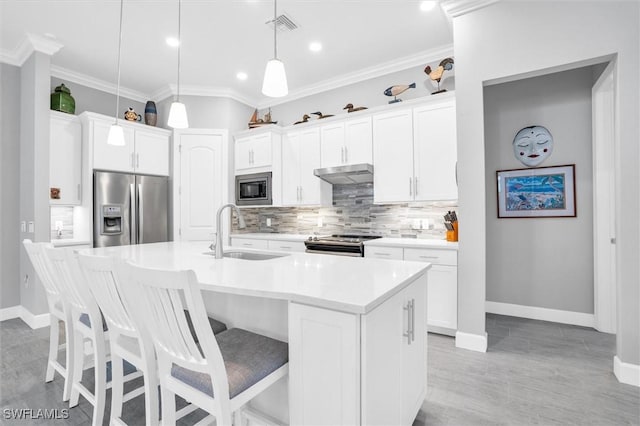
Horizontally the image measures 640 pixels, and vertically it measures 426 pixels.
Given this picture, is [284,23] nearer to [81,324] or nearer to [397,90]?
[397,90]

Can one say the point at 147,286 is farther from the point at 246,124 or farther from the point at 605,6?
the point at 246,124

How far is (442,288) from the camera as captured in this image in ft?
9.45

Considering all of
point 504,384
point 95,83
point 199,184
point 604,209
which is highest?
point 95,83

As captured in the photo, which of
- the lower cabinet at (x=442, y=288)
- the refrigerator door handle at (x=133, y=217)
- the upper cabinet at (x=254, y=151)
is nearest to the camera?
the lower cabinet at (x=442, y=288)

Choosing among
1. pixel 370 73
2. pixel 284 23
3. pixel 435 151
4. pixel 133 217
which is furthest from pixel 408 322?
pixel 133 217

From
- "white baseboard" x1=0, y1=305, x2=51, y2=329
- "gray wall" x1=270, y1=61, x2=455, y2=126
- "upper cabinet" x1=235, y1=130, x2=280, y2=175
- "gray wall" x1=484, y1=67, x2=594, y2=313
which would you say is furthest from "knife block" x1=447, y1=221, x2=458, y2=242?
"white baseboard" x1=0, y1=305, x2=51, y2=329

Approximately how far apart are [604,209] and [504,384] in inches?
83.8

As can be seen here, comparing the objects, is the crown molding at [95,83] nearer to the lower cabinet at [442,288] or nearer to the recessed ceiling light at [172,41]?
the recessed ceiling light at [172,41]

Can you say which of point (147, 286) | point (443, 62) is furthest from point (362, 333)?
point (443, 62)

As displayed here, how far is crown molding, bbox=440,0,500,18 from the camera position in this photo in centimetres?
260

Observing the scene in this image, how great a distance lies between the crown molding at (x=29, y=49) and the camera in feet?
10.5

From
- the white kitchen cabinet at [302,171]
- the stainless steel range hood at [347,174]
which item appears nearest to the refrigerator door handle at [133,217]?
the white kitchen cabinet at [302,171]

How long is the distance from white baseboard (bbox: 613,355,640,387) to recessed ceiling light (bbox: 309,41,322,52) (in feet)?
12.5

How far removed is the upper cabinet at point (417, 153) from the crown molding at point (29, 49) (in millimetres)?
3659
